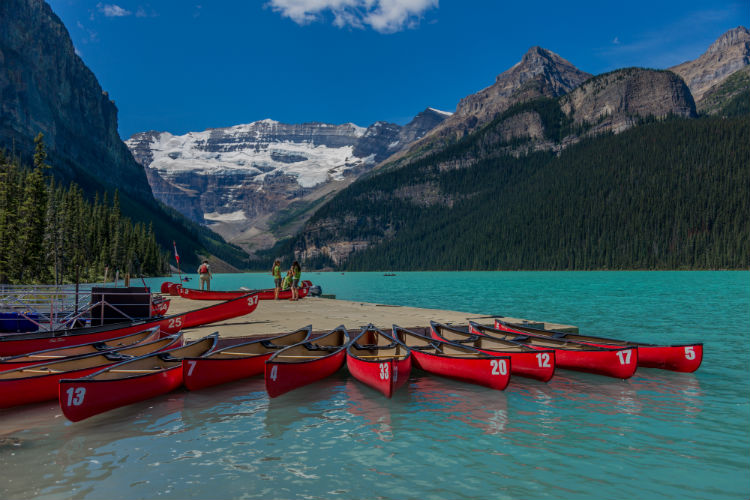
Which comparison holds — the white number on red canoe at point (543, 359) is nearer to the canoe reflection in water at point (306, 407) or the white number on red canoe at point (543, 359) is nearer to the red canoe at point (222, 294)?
the canoe reflection in water at point (306, 407)

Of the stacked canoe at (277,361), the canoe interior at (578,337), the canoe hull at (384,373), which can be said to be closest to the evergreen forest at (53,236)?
the stacked canoe at (277,361)

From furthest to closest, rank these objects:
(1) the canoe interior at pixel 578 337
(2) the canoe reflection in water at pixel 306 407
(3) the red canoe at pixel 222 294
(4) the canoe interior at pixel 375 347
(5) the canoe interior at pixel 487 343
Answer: (3) the red canoe at pixel 222 294
(1) the canoe interior at pixel 578 337
(4) the canoe interior at pixel 375 347
(5) the canoe interior at pixel 487 343
(2) the canoe reflection in water at pixel 306 407

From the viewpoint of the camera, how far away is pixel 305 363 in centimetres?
1506

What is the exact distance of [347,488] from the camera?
8.59m

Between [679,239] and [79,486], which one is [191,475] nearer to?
[79,486]

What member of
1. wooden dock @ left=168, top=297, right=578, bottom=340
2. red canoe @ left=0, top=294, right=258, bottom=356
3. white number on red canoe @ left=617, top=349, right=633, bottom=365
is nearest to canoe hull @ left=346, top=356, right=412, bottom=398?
wooden dock @ left=168, top=297, right=578, bottom=340

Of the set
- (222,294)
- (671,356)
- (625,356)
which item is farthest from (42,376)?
(222,294)

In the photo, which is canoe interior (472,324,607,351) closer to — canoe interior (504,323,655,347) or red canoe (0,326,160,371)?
canoe interior (504,323,655,347)

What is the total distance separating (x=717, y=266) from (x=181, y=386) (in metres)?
186

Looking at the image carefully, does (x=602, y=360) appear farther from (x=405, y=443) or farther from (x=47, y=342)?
(x=47, y=342)

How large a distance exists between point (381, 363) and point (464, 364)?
119 inches

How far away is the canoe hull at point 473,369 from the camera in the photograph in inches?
569

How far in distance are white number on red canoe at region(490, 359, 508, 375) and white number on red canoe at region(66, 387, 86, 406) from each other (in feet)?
37.0

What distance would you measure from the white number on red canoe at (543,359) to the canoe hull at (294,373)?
7.03m
